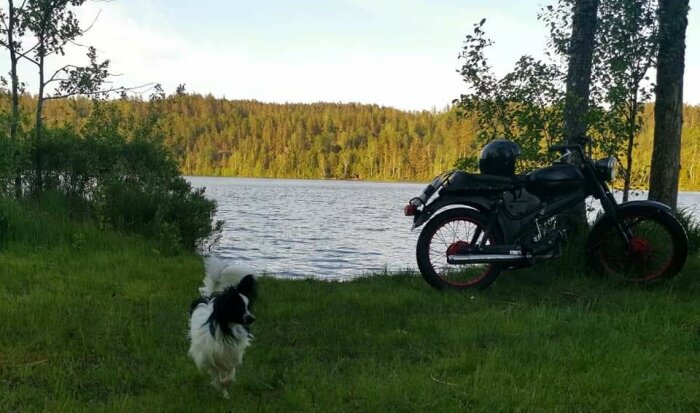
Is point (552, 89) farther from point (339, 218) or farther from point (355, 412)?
point (339, 218)

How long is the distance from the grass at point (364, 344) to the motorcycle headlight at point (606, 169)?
1.28 meters

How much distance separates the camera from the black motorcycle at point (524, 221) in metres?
6.98

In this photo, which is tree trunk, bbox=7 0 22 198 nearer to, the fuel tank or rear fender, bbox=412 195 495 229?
rear fender, bbox=412 195 495 229

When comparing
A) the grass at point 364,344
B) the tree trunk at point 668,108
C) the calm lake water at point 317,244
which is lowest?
the calm lake water at point 317,244

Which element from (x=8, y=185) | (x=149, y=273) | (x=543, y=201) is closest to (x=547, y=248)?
(x=543, y=201)

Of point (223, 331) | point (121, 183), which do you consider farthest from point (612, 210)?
point (121, 183)

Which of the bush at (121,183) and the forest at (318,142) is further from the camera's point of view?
the forest at (318,142)

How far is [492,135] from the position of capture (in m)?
9.22

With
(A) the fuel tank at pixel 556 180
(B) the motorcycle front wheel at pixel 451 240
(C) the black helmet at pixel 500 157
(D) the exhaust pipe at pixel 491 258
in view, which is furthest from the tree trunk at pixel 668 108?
(B) the motorcycle front wheel at pixel 451 240

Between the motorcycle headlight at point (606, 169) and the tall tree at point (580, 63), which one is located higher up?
the tall tree at point (580, 63)

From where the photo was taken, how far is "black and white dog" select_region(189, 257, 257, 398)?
4.12m

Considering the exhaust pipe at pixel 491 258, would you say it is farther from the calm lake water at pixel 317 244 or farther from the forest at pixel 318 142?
the forest at pixel 318 142

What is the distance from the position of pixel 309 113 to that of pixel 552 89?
A: 537 ft

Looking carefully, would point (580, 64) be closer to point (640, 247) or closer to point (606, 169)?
point (606, 169)
